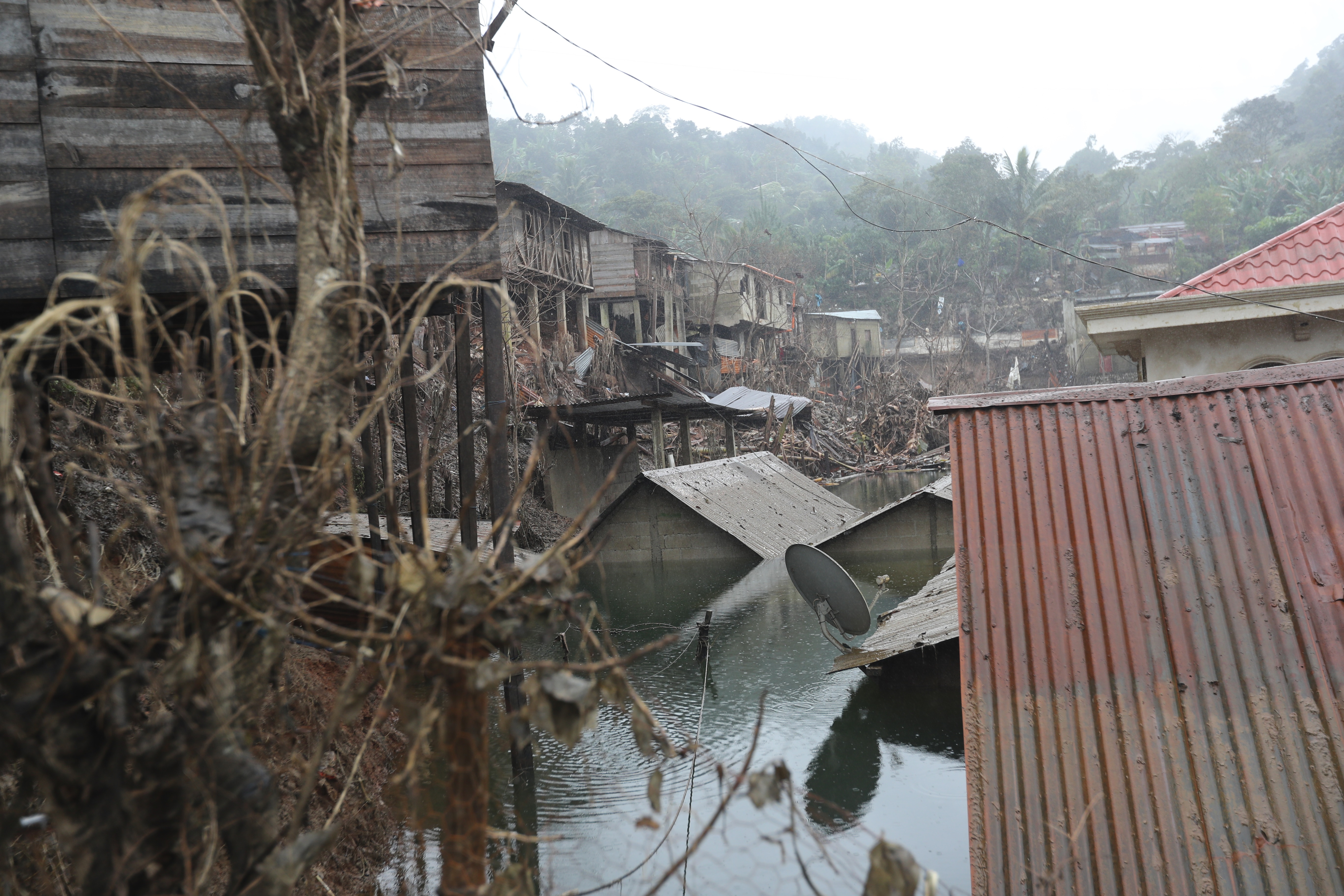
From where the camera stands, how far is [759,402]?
26.5m

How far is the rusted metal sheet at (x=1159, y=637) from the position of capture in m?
3.76

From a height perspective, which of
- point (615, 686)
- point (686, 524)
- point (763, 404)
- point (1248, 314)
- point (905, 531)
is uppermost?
point (763, 404)

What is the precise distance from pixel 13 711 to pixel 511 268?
24.4 m

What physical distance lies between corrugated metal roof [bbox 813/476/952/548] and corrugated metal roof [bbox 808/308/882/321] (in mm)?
30530

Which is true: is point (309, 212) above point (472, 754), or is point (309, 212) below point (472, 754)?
above

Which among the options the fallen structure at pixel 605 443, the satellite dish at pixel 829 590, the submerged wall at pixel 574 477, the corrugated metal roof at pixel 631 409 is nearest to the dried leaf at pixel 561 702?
the satellite dish at pixel 829 590

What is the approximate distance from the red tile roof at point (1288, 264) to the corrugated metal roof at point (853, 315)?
36.0 metres

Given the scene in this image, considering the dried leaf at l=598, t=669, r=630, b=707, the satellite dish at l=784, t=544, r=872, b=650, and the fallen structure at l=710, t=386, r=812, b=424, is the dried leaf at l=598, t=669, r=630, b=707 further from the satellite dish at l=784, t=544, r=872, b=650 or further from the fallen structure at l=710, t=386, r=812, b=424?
the fallen structure at l=710, t=386, r=812, b=424

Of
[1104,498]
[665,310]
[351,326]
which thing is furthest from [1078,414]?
[665,310]

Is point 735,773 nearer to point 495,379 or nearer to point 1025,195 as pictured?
point 495,379

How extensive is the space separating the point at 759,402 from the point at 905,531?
1077 centimetres

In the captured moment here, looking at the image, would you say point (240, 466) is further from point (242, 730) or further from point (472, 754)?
point (472, 754)

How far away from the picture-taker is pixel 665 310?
36.5m

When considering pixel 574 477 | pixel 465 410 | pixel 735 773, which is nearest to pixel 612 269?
pixel 574 477
